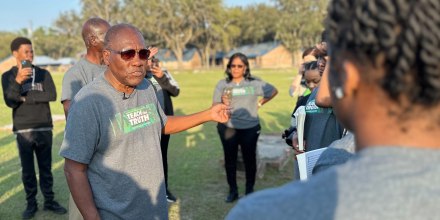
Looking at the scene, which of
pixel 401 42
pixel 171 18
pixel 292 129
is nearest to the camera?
pixel 401 42

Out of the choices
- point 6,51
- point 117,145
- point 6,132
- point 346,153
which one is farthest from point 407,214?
point 6,51

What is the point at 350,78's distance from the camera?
37.3 inches

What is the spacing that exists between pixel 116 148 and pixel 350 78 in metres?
1.83

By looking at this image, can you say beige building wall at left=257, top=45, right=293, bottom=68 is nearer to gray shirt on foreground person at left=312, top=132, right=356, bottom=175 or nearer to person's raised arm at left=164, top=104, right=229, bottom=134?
person's raised arm at left=164, top=104, right=229, bottom=134

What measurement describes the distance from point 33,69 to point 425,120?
5505mm

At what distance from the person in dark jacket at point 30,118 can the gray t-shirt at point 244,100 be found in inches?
100

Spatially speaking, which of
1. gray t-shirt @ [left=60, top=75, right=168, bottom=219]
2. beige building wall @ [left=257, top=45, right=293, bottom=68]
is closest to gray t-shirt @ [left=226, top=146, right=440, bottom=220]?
gray t-shirt @ [left=60, top=75, right=168, bottom=219]

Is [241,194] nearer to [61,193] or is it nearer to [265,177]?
[265,177]

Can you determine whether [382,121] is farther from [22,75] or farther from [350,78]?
[22,75]

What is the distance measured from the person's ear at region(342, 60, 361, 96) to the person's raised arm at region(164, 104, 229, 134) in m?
2.17

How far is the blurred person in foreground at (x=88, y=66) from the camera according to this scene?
397 centimetres

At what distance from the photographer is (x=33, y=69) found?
213 inches

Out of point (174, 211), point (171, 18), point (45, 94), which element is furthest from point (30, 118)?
point (171, 18)

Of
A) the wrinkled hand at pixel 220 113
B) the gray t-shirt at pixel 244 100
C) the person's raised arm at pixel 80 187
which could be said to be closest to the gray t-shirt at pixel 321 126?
the wrinkled hand at pixel 220 113
